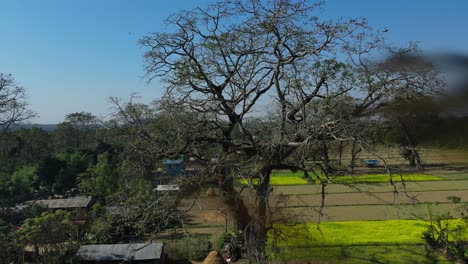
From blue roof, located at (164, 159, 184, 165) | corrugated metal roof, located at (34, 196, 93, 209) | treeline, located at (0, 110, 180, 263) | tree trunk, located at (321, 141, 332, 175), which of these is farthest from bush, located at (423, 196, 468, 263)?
corrugated metal roof, located at (34, 196, 93, 209)

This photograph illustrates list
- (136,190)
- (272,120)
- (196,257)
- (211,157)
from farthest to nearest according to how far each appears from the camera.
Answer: (196,257)
(136,190)
(211,157)
(272,120)

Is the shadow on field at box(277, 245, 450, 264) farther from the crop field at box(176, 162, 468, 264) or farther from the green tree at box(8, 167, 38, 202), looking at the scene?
the green tree at box(8, 167, 38, 202)

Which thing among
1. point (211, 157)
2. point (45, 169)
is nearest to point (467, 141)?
point (211, 157)

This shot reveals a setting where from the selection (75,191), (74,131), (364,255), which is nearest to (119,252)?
(364,255)

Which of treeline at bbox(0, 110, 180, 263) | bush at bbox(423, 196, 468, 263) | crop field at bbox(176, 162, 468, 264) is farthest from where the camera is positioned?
bush at bbox(423, 196, 468, 263)

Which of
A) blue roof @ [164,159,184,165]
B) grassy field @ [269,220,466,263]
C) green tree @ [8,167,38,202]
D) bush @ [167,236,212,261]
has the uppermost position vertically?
blue roof @ [164,159,184,165]

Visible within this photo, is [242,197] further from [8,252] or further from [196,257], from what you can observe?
[8,252]

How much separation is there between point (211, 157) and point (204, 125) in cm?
89

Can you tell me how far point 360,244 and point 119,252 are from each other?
6.96 m

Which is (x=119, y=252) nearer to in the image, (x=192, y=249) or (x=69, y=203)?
(x=192, y=249)

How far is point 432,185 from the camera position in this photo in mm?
22625

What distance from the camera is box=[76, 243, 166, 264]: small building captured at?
36.9 ft

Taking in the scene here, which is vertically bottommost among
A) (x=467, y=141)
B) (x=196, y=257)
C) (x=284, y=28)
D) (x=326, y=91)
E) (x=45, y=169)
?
(x=196, y=257)

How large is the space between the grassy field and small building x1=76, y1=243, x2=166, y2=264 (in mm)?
3140
